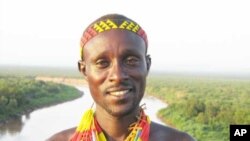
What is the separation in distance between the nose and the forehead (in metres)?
0.05

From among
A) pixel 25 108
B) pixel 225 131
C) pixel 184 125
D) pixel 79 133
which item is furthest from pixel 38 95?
pixel 79 133

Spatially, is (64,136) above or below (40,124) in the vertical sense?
above

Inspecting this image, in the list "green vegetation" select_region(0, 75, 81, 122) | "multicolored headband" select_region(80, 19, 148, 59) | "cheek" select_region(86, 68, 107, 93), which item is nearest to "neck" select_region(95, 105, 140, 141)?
"cheek" select_region(86, 68, 107, 93)

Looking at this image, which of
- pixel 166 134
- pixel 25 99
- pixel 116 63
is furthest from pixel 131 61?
pixel 25 99

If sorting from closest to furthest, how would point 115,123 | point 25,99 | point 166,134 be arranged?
1. point 115,123
2. point 166,134
3. point 25,99

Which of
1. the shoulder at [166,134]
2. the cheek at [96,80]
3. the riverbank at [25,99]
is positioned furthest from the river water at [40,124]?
the cheek at [96,80]

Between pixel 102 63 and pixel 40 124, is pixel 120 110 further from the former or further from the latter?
pixel 40 124

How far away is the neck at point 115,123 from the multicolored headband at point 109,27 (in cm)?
26

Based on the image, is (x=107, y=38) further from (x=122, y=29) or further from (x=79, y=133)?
(x=79, y=133)

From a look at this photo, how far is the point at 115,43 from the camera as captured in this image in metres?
1.56

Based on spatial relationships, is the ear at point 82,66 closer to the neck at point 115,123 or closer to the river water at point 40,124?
the neck at point 115,123

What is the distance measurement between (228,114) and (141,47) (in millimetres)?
21514

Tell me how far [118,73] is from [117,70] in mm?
14

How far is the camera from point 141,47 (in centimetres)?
160
